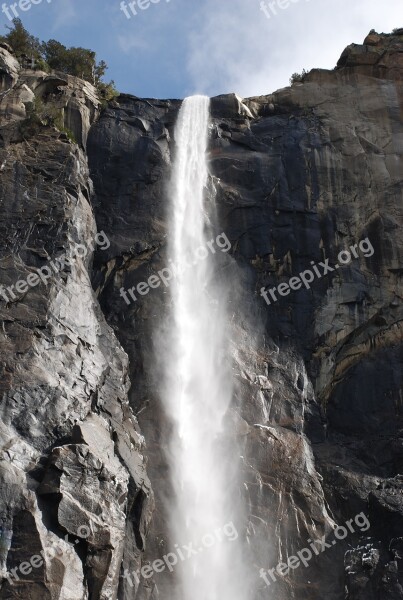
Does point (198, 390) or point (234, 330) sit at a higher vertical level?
point (234, 330)

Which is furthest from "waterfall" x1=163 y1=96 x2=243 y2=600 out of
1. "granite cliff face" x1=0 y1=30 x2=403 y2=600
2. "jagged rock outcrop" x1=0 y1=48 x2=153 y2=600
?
"jagged rock outcrop" x1=0 y1=48 x2=153 y2=600

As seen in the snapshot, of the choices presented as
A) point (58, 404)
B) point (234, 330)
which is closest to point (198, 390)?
point (234, 330)

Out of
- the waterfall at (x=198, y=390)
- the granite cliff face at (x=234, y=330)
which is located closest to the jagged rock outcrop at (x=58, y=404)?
the granite cliff face at (x=234, y=330)

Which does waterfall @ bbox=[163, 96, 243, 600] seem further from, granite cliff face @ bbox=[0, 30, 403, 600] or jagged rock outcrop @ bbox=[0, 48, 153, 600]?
jagged rock outcrop @ bbox=[0, 48, 153, 600]

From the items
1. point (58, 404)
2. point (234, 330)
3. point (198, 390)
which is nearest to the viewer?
point (58, 404)

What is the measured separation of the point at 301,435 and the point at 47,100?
55.0 ft

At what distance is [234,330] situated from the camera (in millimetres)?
25594

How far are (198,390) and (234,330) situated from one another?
2960 mm

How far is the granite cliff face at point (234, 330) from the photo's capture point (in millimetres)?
17672

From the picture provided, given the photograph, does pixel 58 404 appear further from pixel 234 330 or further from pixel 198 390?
pixel 234 330

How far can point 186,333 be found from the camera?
2502 cm

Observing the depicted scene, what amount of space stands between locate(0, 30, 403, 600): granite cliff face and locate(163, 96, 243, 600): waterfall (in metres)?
0.51

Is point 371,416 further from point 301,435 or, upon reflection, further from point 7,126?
point 7,126

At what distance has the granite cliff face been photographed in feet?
58.0
